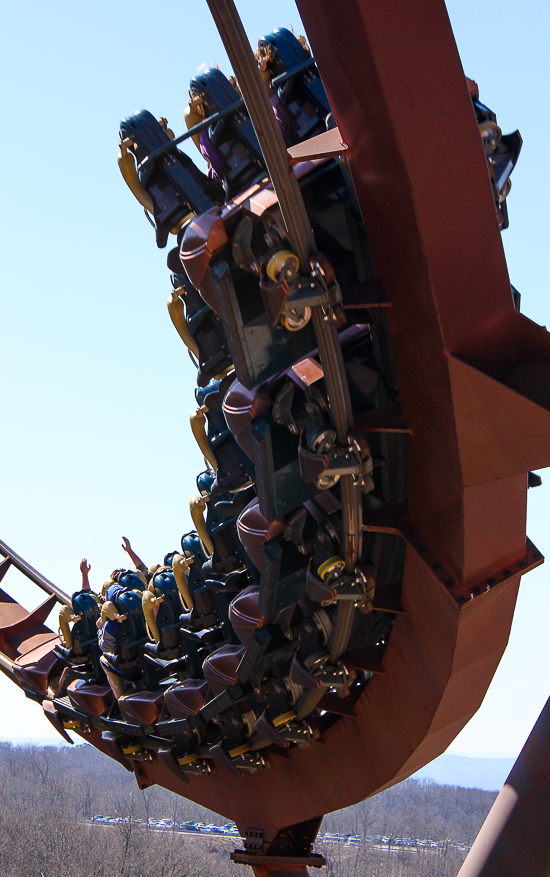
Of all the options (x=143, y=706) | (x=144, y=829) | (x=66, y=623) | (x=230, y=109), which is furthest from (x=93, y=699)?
(x=144, y=829)

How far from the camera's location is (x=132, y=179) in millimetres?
4566

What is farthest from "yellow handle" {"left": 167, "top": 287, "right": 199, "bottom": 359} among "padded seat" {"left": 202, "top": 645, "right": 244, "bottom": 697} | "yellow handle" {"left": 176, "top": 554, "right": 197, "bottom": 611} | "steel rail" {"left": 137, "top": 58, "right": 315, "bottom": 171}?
"yellow handle" {"left": 176, "top": 554, "right": 197, "bottom": 611}

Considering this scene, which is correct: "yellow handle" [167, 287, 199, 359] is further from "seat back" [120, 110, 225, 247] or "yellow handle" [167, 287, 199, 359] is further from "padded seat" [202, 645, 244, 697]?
"padded seat" [202, 645, 244, 697]

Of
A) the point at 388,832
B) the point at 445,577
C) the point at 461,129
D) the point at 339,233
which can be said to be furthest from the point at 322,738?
the point at 388,832

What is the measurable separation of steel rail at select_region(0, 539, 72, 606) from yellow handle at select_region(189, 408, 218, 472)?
6959 mm

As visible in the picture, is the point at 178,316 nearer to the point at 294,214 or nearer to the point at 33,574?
the point at 294,214

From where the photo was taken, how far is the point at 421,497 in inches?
155

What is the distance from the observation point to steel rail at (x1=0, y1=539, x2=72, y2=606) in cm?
1180

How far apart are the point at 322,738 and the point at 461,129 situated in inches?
170

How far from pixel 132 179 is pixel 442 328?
215 centimetres

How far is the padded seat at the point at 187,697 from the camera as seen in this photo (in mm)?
6465

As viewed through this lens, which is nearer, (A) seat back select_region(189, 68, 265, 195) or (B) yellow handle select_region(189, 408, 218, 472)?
(A) seat back select_region(189, 68, 265, 195)

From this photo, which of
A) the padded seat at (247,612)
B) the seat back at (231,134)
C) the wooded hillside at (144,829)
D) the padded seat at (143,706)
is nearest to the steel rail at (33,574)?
the padded seat at (143,706)

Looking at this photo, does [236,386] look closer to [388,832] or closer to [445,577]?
[445,577]
